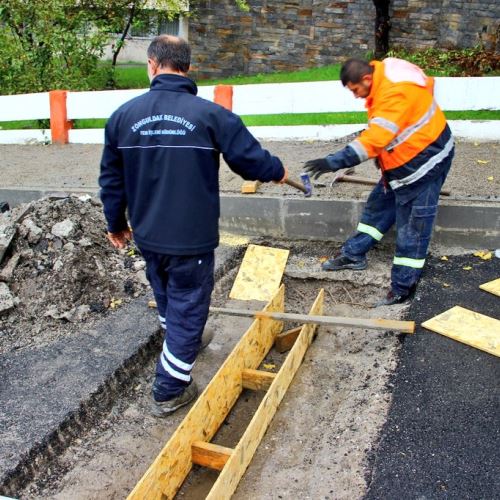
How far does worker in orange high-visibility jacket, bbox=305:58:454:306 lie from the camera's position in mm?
Result: 4184

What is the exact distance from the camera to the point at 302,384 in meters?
4.09

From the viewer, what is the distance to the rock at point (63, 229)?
511 cm

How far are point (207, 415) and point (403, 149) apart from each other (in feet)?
7.76

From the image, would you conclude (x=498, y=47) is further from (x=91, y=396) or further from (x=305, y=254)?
(x=91, y=396)

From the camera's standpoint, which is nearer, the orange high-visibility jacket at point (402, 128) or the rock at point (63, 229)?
the orange high-visibility jacket at point (402, 128)

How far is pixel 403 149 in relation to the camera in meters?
4.38

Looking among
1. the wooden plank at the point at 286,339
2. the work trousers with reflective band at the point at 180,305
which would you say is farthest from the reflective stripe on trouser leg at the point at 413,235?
the work trousers with reflective band at the point at 180,305

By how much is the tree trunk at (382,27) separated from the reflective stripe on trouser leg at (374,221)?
26.7 feet

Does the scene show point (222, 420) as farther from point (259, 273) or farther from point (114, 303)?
point (259, 273)

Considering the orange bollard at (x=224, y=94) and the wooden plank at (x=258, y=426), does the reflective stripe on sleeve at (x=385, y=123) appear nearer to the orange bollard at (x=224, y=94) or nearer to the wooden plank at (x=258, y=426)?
the wooden plank at (x=258, y=426)

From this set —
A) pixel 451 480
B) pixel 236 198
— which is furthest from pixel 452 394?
pixel 236 198

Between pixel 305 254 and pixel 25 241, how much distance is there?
8.62ft

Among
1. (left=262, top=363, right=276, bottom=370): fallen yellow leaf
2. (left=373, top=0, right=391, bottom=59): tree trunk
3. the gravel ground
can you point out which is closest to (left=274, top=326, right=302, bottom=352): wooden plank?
(left=262, top=363, right=276, bottom=370): fallen yellow leaf

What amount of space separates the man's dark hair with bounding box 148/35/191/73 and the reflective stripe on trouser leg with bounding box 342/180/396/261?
91.9 inches
